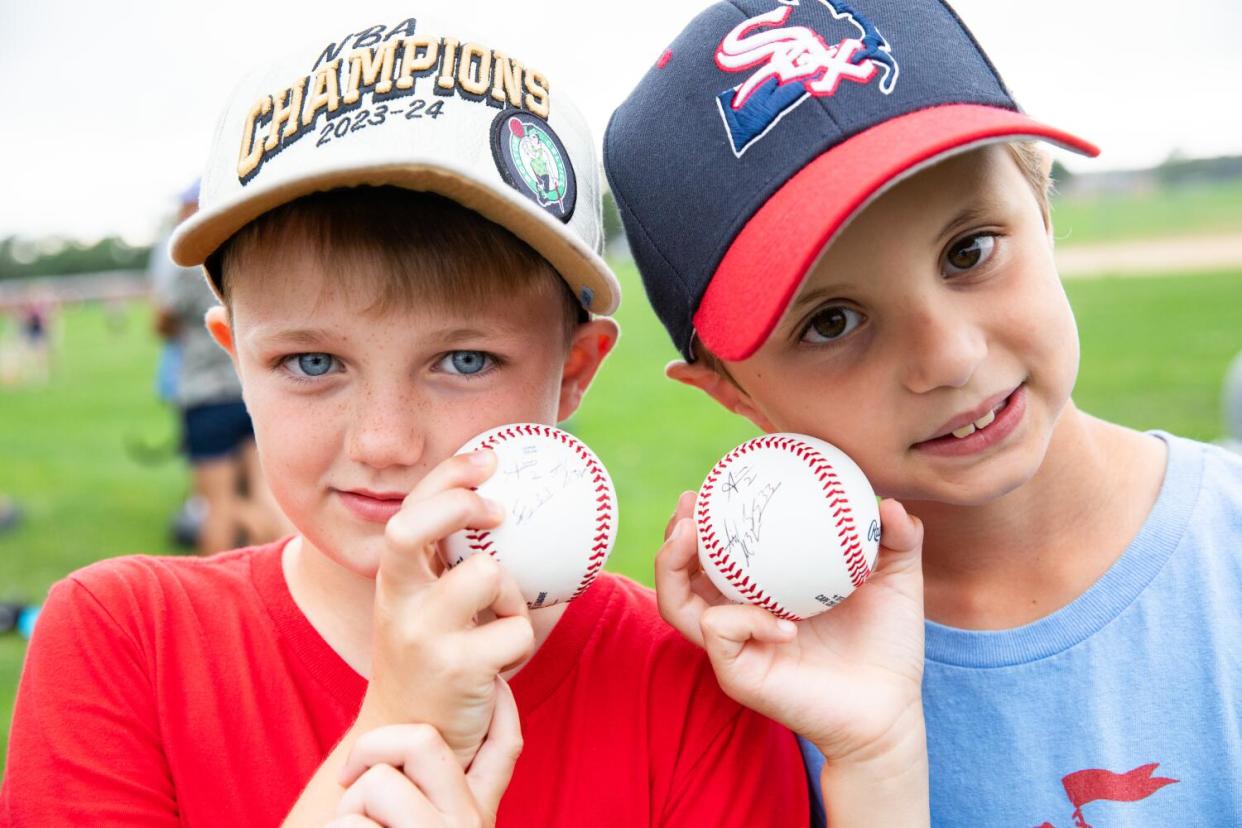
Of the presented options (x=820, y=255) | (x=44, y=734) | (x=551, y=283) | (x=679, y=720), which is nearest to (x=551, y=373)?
(x=551, y=283)

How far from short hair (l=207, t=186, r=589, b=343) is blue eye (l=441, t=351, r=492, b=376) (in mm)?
86

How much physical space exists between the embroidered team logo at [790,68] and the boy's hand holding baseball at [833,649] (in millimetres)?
674

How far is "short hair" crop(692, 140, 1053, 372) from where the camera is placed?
6.48 feet

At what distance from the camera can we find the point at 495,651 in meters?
1.55

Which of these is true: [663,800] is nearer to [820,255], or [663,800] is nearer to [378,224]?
[820,255]

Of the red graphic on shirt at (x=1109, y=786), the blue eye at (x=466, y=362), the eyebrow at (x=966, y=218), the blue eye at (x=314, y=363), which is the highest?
the blue eye at (x=314, y=363)

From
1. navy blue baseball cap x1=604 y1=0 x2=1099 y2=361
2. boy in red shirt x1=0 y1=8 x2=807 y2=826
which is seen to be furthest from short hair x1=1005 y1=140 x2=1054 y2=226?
boy in red shirt x1=0 y1=8 x2=807 y2=826

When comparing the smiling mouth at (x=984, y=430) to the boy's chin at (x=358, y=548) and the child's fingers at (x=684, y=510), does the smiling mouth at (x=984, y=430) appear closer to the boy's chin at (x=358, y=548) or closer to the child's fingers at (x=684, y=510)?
the child's fingers at (x=684, y=510)

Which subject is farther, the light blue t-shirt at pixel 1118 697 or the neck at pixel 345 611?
the neck at pixel 345 611

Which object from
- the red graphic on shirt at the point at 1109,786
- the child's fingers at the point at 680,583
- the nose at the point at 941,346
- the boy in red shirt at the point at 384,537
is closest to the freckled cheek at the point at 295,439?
the boy in red shirt at the point at 384,537

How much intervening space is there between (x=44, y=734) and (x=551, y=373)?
104cm

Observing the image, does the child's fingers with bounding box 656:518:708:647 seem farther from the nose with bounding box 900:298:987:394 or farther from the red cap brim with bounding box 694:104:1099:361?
the nose with bounding box 900:298:987:394

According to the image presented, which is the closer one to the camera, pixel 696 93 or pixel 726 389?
pixel 696 93

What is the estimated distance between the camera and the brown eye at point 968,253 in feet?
5.98
